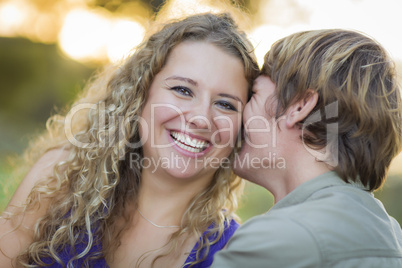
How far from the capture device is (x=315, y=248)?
5.98 feet

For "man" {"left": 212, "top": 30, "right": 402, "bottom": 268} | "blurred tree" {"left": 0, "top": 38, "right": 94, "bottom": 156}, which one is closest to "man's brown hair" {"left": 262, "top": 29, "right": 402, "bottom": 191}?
"man" {"left": 212, "top": 30, "right": 402, "bottom": 268}

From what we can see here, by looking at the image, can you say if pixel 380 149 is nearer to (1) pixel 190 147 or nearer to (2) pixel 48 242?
(1) pixel 190 147

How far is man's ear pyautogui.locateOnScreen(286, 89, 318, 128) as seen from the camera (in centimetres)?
246

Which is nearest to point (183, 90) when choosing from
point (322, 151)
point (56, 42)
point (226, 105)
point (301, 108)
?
point (226, 105)

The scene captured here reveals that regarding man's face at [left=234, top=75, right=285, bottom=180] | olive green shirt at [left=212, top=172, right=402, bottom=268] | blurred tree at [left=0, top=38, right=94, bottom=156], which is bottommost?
olive green shirt at [left=212, top=172, right=402, bottom=268]

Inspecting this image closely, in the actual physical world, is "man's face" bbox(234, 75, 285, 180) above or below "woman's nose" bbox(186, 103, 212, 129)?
below

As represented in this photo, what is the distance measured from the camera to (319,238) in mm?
1835

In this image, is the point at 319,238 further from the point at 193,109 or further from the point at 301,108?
the point at 193,109

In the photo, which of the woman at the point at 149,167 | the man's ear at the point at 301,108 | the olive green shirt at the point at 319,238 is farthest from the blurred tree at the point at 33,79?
the olive green shirt at the point at 319,238

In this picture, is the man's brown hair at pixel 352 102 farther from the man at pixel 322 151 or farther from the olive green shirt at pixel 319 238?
the olive green shirt at pixel 319 238

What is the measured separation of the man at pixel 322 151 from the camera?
186cm

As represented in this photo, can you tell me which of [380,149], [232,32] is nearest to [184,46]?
[232,32]

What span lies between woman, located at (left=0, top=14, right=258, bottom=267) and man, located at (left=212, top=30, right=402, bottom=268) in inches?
11.6

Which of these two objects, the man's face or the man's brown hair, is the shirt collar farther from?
the man's face
